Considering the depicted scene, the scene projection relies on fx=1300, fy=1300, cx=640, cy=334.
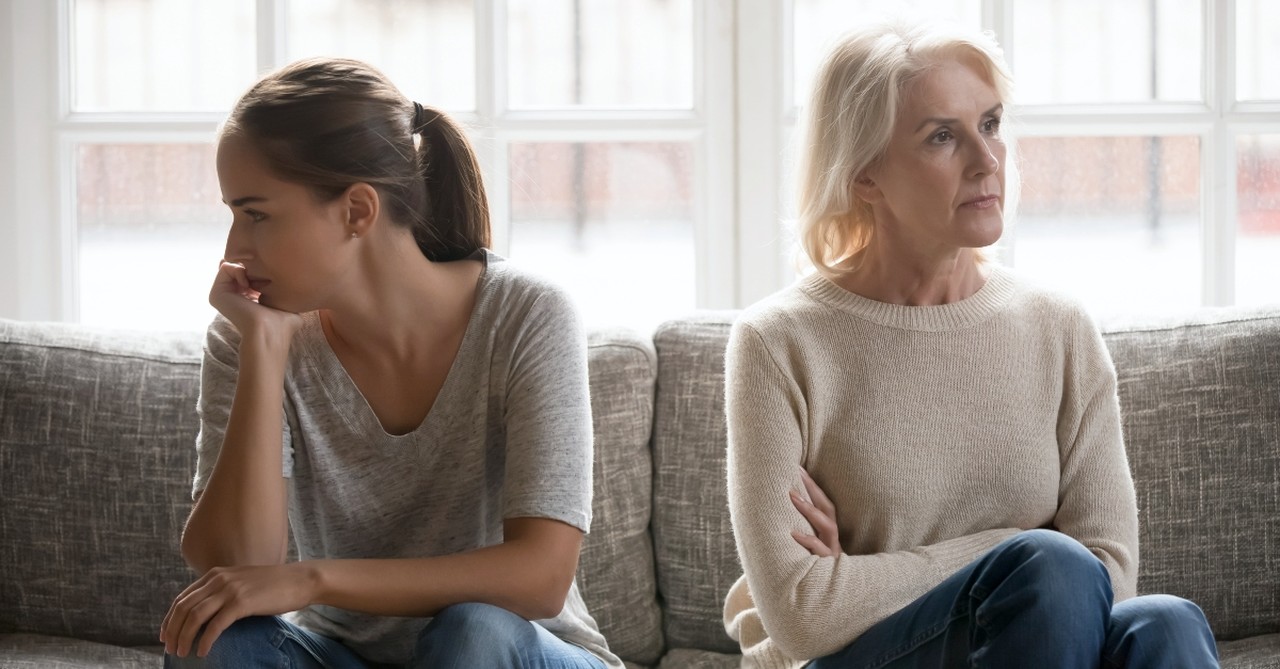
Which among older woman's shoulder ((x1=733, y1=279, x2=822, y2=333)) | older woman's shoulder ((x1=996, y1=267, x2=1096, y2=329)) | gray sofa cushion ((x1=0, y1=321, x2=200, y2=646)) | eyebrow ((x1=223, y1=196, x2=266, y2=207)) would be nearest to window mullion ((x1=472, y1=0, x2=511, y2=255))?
gray sofa cushion ((x1=0, y1=321, x2=200, y2=646))

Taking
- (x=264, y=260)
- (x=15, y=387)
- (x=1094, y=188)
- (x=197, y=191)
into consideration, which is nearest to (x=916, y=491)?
(x=264, y=260)

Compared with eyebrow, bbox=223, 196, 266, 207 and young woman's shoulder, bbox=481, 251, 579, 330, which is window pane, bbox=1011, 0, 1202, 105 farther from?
eyebrow, bbox=223, 196, 266, 207

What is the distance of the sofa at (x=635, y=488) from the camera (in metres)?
2.00

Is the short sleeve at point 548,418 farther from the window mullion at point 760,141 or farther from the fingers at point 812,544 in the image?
the window mullion at point 760,141

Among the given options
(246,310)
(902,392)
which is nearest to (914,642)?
(902,392)

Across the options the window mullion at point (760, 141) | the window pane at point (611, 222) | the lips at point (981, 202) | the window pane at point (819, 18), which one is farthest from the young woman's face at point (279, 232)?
the window pane at point (819, 18)

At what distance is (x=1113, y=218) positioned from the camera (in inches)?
105

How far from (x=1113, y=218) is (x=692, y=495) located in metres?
1.17

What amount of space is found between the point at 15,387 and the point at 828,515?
1.30 meters

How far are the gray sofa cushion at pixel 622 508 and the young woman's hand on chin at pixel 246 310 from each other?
57 cm

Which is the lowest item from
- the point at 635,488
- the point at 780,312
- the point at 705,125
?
the point at 635,488

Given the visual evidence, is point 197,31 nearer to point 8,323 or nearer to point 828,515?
point 8,323

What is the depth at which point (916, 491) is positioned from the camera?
1698 millimetres

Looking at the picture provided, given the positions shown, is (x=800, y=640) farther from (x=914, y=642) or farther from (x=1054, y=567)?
(x=1054, y=567)
